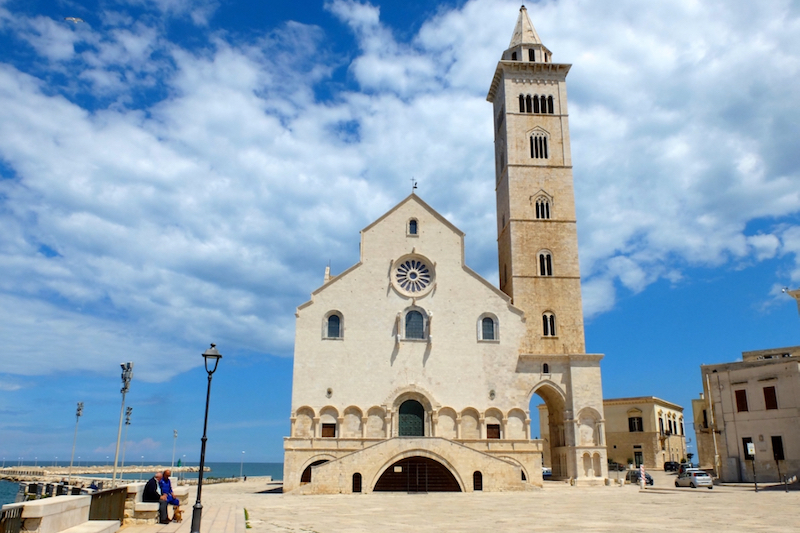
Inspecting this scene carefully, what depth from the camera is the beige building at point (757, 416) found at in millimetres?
33688

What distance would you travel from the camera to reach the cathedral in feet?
114

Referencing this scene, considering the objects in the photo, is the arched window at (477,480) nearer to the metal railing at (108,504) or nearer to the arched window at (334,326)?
the arched window at (334,326)

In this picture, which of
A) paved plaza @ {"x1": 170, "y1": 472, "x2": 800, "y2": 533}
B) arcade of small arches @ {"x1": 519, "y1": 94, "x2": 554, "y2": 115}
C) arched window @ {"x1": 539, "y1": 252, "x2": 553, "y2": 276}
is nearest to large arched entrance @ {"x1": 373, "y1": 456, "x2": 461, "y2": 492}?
paved plaza @ {"x1": 170, "y1": 472, "x2": 800, "y2": 533}

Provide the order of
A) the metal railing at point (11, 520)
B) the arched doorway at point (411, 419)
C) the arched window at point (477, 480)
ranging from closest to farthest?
the metal railing at point (11, 520), the arched window at point (477, 480), the arched doorway at point (411, 419)

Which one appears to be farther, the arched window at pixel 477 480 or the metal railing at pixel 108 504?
the arched window at pixel 477 480

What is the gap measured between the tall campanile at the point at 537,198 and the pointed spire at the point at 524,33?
0.08m

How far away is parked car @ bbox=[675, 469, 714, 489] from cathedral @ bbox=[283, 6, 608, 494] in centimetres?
438

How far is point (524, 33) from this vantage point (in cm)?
4712

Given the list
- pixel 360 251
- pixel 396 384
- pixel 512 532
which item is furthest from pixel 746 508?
pixel 360 251

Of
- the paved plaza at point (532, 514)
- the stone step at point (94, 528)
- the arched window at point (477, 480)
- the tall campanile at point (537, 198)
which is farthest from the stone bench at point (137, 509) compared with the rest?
the tall campanile at point (537, 198)

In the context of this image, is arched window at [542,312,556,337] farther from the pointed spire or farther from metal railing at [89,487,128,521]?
metal railing at [89,487,128,521]

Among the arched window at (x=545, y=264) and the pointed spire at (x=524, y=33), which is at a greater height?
the pointed spire at (x=524, y=33)

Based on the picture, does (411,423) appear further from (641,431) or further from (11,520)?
(641,431)

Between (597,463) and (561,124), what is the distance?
22982mm
